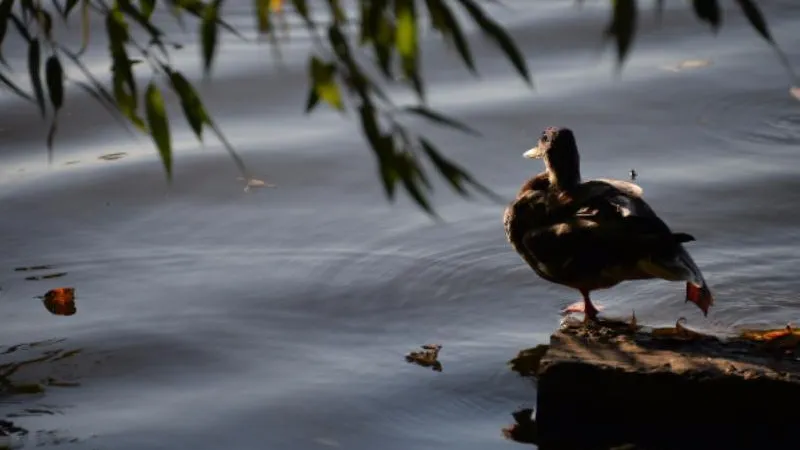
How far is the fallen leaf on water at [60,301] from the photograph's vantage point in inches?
250

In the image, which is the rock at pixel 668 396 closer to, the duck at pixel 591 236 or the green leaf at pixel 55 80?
the duck at pixel 591 236

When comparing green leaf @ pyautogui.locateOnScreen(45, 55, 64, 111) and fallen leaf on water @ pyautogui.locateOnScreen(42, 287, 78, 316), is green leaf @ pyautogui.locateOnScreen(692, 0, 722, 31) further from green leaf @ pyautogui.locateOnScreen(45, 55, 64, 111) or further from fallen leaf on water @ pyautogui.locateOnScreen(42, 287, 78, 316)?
fallen leaf on water @ pyautogui.locateOnScreen(42, 287, 78, 316)

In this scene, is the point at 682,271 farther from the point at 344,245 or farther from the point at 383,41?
the point at 383,41

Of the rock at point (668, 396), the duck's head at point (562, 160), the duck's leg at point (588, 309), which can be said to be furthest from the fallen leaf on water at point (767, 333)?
the duck's head at point (562, 160)

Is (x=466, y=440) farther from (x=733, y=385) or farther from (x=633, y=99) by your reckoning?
(x=633, y=99)

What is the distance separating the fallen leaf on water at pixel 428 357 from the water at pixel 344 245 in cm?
4

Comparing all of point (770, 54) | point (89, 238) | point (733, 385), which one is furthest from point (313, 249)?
point (770, 54)

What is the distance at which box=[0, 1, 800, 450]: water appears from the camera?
541 centimetres

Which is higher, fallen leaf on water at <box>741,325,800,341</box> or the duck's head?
the duck's head

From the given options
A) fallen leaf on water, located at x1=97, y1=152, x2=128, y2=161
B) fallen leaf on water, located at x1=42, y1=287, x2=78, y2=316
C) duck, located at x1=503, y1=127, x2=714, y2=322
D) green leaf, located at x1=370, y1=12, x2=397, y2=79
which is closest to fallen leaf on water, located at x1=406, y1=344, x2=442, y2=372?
duck, located at x1=503, y1=127, x2=714, y2=322

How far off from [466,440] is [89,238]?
2.85 metres

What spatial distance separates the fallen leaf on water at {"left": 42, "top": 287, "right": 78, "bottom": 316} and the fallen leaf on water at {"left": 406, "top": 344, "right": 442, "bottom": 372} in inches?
59.8

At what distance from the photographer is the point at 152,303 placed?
6.43 m

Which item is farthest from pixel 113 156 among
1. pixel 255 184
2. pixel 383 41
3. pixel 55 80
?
pixel 383 41
